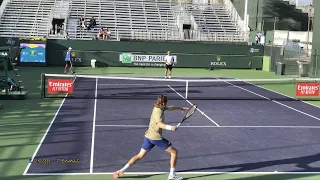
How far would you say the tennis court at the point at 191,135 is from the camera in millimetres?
9539

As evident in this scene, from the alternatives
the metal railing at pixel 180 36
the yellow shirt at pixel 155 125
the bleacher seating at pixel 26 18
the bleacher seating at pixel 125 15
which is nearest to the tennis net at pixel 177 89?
the yellow shirt at pixel 155 125

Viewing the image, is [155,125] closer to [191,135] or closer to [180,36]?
[191,135]

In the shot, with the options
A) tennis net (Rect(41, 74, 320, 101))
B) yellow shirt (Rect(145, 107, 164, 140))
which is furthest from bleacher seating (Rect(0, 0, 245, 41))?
yellow shirt (Rect(145, 107, 164, 140))

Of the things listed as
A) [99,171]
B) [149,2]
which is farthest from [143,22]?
[99,171]

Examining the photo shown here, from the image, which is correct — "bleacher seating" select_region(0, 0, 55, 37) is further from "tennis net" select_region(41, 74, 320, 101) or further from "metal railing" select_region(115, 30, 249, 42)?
"tennis net" select_region(41, 74, 320, 101)

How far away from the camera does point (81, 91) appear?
2114 cm

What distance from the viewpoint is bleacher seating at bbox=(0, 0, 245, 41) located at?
138ft

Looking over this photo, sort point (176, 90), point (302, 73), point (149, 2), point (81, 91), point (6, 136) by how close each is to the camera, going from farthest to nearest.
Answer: point (149, 2)
point (302, 73)
point (176, 90)
point (81, 91)
point (6, 136)

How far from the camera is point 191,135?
1249cm

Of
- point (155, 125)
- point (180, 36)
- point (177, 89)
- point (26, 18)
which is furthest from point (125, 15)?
point (155, 125)

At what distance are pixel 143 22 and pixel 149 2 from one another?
517 cm

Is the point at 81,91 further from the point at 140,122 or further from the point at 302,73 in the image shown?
the point at 302,73

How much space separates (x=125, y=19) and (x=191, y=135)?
3378cm

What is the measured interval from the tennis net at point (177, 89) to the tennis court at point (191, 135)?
18 cm
